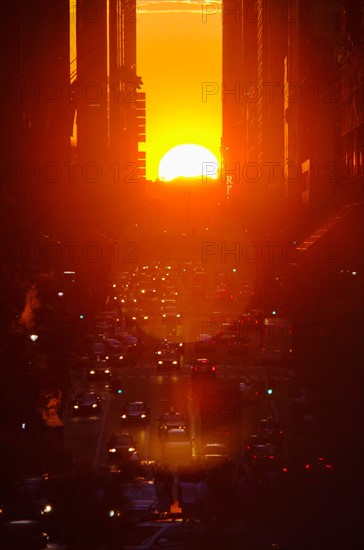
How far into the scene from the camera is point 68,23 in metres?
109

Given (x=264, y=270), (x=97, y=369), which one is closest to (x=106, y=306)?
(x=264, y=270)

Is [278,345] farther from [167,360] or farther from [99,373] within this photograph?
[99,373]

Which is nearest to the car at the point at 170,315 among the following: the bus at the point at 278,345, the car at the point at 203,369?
the bus at the point at 278,345

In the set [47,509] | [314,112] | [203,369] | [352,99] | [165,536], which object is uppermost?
[314,112]

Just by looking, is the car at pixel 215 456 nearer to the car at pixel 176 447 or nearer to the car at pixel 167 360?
the car at pixel 176 447

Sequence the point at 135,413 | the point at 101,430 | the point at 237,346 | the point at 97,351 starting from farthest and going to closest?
1. the point at 237,346
2. the point at 97,351
3. the point at 135,413
4. the point at 101,430

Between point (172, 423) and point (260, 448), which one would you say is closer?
point (260, 448)

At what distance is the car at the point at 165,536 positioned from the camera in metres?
14.9

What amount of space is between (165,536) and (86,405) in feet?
81.9

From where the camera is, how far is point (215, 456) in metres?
27.9

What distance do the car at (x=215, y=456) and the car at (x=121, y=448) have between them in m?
1.55

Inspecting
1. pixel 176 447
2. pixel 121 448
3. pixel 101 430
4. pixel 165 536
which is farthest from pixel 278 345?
pixel 165 536

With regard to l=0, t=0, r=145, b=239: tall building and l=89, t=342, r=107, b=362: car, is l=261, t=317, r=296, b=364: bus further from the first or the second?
l=0, t=0, r=145, b=239: tall building

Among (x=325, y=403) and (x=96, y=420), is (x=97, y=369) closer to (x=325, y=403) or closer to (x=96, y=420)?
(x=96, y=420)
